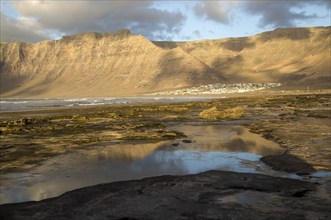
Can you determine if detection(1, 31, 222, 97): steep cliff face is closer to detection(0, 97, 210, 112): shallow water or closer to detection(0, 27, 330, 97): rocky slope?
detection(0, 27, 330, 97): rocky slope

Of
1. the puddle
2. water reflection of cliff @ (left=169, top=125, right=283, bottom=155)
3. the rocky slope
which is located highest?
the rocky slope

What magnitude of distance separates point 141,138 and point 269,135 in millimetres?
7402

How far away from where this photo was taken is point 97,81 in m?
180

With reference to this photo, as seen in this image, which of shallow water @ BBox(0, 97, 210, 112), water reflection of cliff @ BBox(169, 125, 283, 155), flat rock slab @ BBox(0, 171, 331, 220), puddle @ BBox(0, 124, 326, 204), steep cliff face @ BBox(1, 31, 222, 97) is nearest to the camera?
flat rock slab @ BBox(0, 171, 331, 220)

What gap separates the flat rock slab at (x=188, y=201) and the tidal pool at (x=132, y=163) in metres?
1.09

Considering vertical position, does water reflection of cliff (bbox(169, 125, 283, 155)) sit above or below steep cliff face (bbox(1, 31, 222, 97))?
below

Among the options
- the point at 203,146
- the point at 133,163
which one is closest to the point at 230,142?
the point at 203,146

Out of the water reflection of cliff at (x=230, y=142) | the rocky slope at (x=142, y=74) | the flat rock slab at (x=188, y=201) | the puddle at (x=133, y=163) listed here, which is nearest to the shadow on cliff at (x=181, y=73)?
the rocky slope at (x=142, y=74)

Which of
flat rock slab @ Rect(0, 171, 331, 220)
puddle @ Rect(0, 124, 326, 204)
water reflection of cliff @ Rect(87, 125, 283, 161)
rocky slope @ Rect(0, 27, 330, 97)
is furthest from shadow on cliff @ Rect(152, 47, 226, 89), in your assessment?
flat rock slab @ Rect(0, 171, 331, 220)

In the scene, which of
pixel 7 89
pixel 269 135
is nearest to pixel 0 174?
pixel 269 135

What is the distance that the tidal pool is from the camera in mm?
11469

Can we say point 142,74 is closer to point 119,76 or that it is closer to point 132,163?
point 119,76

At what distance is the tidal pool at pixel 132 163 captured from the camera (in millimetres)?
11469

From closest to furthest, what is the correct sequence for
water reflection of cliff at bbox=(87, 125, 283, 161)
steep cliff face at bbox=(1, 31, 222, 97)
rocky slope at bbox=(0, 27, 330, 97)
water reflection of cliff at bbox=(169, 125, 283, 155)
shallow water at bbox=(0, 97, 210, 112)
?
1. water reflection of cliff at bbox=(87, 125, 283, 161)
2. water reflection of cliff at bbox=(169, 125, 283, 155)
3. shallow water at bbox=(0, 97, 210, 112)
4. rocky slope at bbox=(0, 27, 330, 97)
5. steep cliff face at bbox=(1, 31, 222, 97)
